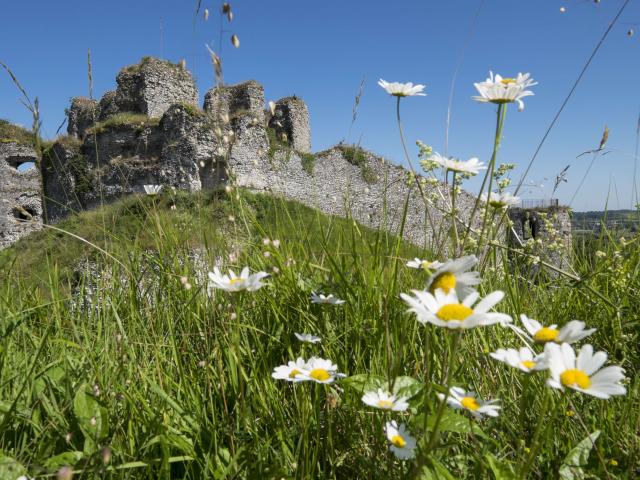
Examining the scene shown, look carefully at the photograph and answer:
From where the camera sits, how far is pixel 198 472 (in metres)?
0.81

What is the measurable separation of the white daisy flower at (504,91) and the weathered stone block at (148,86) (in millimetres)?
16362

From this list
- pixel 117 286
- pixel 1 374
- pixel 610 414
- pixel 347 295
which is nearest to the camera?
pixel 610 414

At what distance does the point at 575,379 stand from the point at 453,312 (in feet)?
0.47

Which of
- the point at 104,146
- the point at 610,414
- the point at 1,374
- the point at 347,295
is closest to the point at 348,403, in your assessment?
the point at 347,295

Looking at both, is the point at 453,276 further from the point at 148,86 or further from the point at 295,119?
the point at 295,119

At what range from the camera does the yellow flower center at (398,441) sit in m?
0.62

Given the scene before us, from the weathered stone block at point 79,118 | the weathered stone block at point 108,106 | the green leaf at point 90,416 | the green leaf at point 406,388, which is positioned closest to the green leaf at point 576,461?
the green leaf at point 406,388

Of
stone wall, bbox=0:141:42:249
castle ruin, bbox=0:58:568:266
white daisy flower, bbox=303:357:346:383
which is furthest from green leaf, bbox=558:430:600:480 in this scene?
stone wall, bbox=0:141:42:249

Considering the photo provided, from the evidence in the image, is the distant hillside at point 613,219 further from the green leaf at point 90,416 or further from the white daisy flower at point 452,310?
the green leaf at point 90,416

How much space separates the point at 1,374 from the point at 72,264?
6.53 meters

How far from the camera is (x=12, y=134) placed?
16.2 m

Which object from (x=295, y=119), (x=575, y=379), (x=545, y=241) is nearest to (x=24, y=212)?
(x=575, y=379)

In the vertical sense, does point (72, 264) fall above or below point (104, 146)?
below

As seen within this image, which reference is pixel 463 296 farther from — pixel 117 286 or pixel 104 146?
pixel 104 146
